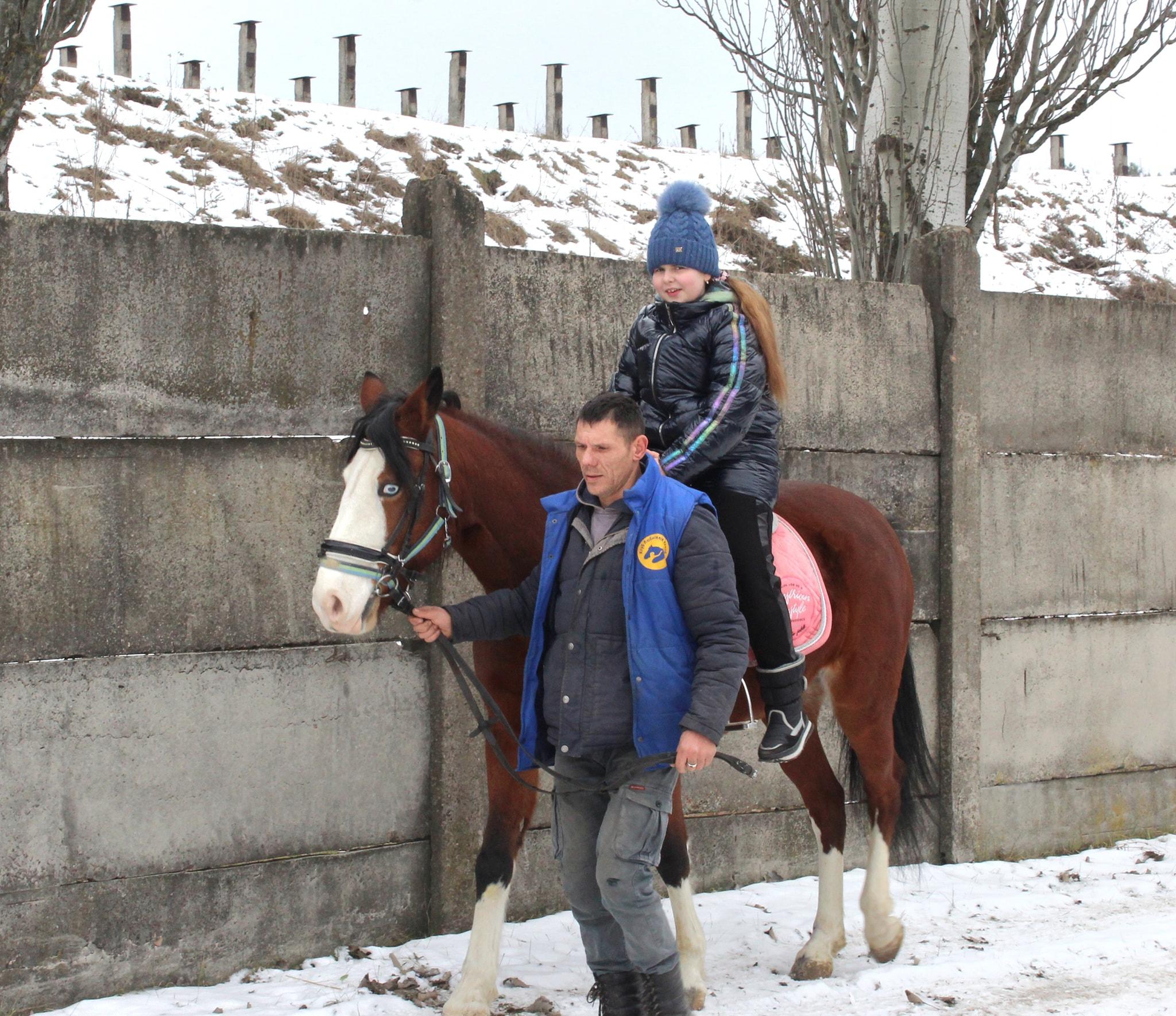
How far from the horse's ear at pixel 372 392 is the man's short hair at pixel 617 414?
616mm

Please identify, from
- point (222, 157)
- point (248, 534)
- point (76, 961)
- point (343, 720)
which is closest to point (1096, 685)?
point (343, 720)

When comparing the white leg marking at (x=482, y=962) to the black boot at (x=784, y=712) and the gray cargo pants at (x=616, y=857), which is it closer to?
the gray cargo pants at (x=616, y=857)

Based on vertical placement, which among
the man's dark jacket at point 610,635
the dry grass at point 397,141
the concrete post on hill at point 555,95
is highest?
the concrete post on hill at point 555,95

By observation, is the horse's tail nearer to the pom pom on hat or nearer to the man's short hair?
the pom pom on hat

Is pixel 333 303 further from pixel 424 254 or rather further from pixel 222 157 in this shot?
pixel 222 157

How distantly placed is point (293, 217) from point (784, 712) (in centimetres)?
1010

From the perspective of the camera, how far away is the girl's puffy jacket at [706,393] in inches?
144

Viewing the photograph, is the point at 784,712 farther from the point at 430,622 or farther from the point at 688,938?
the point at 430,622

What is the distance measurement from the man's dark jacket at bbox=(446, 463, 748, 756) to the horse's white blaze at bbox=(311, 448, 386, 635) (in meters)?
0.29

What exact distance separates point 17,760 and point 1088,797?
4970 mm

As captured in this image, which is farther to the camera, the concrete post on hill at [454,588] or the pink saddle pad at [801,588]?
the concrete post on hill at [454,588]

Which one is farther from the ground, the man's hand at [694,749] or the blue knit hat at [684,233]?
the blue knit hat at [684,233]

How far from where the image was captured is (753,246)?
15062 mm

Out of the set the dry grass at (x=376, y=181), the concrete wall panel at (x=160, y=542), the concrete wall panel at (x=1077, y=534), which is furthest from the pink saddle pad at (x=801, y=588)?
the dry grass at (x=376, y=181)
